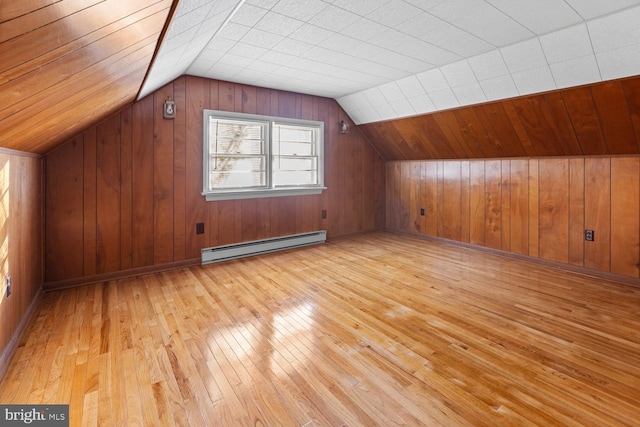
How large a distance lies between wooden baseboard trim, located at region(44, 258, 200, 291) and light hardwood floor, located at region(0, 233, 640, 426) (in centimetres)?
13

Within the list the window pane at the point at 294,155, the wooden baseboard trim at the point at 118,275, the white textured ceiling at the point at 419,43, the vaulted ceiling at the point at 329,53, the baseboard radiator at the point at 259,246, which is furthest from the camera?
the window pane at the point at 294,155

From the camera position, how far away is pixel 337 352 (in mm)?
1992

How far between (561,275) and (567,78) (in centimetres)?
196

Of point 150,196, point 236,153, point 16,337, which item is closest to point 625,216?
point 236,153

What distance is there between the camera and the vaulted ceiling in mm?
1119

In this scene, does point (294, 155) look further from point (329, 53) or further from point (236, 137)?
point (329, 53)

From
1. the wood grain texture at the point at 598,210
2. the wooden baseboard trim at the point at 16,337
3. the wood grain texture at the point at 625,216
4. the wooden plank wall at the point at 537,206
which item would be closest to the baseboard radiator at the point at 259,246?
the wooden baseboard trim at the point at 16,337

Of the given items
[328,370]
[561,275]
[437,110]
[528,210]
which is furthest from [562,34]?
[328,370]

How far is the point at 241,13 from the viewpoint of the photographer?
234 centimetres

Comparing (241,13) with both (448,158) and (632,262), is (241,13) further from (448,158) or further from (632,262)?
(632,262)

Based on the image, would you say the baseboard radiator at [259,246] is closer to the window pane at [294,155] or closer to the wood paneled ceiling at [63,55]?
the window pane at [294,155]

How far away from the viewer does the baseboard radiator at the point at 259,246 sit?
3.94 m

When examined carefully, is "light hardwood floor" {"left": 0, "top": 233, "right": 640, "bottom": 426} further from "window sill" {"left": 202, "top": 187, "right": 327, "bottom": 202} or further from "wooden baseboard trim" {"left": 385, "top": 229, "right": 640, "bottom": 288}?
"window sill" {"left": 202, "top": 187, "right": 327, "bottom": 202}

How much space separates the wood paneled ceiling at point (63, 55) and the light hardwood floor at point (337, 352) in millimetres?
1324
